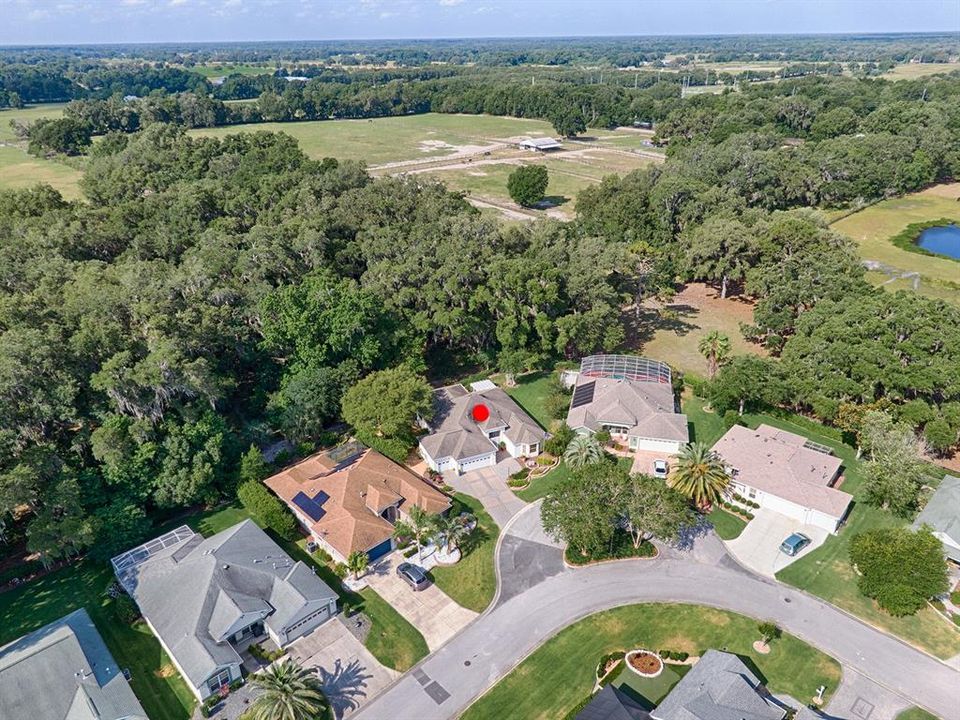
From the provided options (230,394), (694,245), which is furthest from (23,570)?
(694,245)

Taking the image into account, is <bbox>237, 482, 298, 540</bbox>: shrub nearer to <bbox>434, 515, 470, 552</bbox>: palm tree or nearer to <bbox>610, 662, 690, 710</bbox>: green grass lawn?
<bbox>434, 515, 470, 552</bbox>: palm tree

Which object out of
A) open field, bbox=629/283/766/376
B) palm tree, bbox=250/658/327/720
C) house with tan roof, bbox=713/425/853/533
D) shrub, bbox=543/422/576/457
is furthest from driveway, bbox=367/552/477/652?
open field, bbox=629/283/766/376

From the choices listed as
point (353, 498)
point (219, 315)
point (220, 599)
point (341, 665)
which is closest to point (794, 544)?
point (341, 665)

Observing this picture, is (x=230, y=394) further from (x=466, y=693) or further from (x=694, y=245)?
(x=694, y=245)

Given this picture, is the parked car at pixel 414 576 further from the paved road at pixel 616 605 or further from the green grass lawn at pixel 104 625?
the green grass lawn at pixel 104 625

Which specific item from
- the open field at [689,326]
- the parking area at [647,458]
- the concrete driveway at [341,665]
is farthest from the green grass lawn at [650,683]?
the open field at [689,326]

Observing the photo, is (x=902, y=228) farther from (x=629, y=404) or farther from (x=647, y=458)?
(x=647, y=458)
